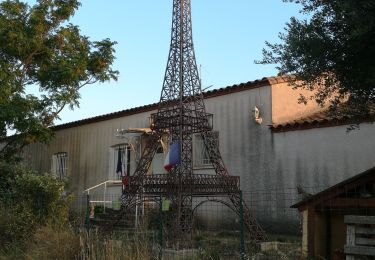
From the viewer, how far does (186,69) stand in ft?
42.6

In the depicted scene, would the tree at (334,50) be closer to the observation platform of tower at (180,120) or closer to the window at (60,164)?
the observation platform of tower at (180,120)

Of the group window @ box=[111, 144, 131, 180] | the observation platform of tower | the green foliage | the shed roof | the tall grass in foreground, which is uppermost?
the observation platform of tower

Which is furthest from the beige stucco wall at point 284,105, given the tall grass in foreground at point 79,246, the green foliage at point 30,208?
the tall grass in foreground at point 79,246

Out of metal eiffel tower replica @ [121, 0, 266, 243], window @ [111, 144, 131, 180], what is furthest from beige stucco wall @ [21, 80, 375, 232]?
window @ [111, 144, 131, 180]

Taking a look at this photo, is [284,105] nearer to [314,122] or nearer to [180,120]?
[314,122]

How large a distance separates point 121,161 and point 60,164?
5020 mm

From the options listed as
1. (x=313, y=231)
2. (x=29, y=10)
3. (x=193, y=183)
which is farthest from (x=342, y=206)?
(x=29, y=10)

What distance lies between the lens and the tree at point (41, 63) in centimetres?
1820

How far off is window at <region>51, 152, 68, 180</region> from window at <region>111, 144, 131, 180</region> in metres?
3.80

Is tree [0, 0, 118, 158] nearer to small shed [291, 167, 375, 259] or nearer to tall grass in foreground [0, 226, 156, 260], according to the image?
tall grass in foreground [0, 226, 156, 260]

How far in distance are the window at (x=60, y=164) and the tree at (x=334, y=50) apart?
1734 cm

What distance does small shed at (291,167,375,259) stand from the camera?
7891 millimetres

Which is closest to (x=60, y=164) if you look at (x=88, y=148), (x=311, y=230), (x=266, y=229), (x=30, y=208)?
(x=88, y=148)

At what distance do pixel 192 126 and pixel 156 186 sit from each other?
1.80 metres
